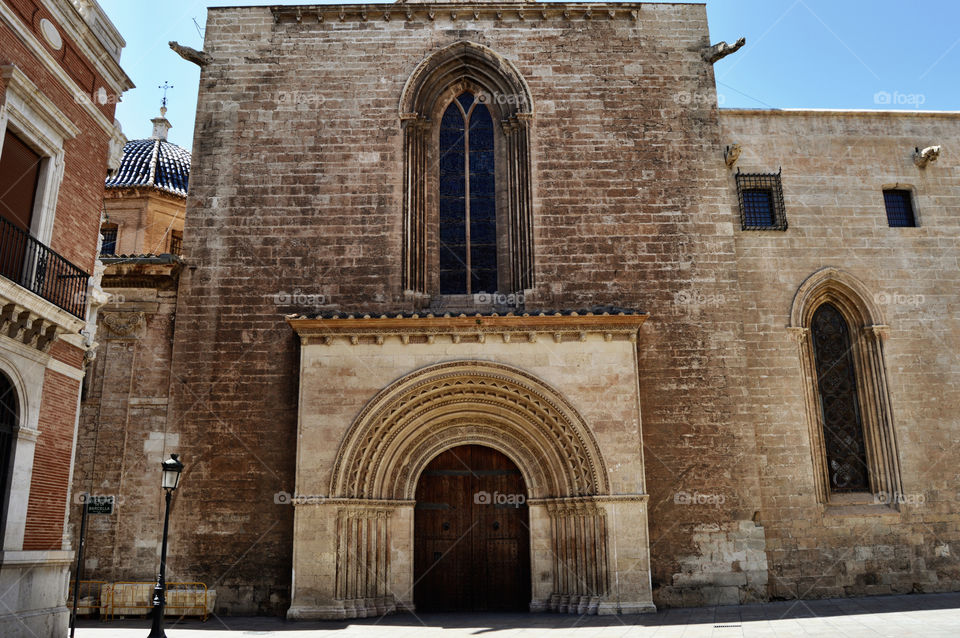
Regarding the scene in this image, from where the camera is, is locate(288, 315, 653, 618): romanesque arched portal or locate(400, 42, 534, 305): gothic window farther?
locate(400, 42, 534, 305): gothic window

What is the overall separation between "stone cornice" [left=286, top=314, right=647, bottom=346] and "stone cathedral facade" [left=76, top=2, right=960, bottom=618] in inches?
2.1

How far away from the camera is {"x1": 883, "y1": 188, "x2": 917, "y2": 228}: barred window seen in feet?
53.0

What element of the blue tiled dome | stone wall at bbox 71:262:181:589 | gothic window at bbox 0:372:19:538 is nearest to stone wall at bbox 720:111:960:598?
stone wall at bbox 71:262:181:589

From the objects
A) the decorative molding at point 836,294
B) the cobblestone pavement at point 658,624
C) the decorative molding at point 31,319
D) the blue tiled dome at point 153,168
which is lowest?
the cobblestone pavement at point 658,624

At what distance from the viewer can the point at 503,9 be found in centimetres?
1595

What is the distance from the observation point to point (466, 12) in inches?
630

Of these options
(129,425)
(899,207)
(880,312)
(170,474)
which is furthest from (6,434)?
(899,207)

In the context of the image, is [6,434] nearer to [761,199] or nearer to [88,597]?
[88,597]

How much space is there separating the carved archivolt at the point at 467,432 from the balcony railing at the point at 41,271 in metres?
4.77

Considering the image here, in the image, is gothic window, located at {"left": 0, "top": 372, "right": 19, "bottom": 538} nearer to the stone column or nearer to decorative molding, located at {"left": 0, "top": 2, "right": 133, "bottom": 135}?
the stone column

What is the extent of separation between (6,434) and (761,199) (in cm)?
1413

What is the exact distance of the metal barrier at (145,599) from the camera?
12.8 m

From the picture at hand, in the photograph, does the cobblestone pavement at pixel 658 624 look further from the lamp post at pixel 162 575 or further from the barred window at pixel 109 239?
the barred window at pixel 109 239

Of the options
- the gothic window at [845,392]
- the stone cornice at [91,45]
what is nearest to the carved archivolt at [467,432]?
the gothic window at [845,392]
